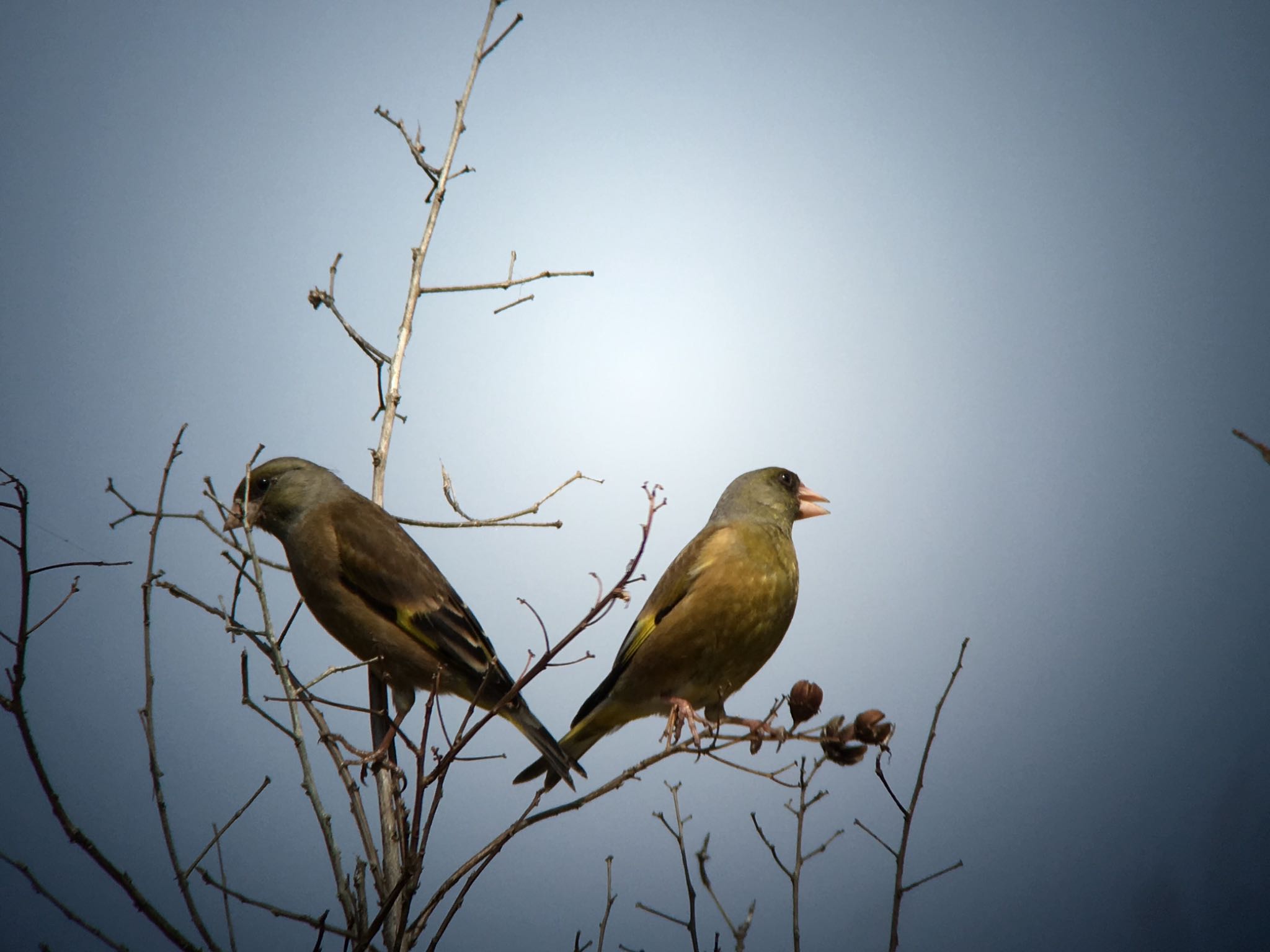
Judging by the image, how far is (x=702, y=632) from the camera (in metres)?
3.01

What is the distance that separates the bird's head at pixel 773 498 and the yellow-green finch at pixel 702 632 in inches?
5.0

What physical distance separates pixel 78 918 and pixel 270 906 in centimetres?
37

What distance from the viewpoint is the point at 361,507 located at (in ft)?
9.70

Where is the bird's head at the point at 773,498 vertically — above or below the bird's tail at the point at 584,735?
above

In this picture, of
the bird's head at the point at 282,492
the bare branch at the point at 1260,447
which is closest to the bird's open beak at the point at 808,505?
the bird's head at the point at 282,492

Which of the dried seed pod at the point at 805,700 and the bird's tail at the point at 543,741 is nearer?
the dried seed pod at the point at 805,700

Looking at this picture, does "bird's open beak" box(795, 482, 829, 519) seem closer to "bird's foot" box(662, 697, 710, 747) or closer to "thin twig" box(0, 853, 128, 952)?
"bird's foot" box(662, 697, 710, 747)

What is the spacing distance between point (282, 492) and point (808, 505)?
193 cm

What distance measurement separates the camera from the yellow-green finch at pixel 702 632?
303 centimetres

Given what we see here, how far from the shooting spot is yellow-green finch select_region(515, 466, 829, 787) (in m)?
3.03

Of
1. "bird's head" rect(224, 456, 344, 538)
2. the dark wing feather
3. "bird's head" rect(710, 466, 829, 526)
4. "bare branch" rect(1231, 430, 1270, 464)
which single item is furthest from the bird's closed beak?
"bare branch" rect(1231, 430, 1270, 464)

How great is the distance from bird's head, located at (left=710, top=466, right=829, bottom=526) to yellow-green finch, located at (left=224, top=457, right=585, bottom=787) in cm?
117

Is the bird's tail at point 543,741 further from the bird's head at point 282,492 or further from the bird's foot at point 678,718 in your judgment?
the bird's head at point 282,492

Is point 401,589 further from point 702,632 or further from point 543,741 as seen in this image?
point 702,632
